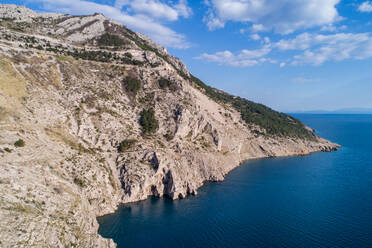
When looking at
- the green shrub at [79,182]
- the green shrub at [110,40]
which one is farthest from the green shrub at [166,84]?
the green shrub at [79,182]

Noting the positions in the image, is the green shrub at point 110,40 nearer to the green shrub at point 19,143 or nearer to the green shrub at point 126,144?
the green shrub at point 126,144

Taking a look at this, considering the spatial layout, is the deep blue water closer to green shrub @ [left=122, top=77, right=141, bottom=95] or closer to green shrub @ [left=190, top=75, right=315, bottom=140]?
green shrub @ [left=122, top=77, right=141, bottom=95]

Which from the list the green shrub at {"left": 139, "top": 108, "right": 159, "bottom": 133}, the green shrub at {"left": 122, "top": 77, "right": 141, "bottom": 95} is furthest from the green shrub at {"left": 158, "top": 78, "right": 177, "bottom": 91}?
the green shrub at {"left": 139, "top": 108, "right": 159, "bottom": 133}

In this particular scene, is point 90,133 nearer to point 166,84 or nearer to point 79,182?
point 79,182


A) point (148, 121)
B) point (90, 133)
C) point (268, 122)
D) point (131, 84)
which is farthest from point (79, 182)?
point (268, 122)

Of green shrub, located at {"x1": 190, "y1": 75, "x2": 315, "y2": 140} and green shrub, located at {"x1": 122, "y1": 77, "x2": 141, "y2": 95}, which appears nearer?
green shrub, located at {"x1": 122, "y1": 77, "x2": 141, "y2": 95}

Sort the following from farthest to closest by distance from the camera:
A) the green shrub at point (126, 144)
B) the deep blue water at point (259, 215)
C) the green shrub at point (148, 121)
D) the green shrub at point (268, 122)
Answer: the green shrub at point (268, 122) < the green shrub at point (148, 121) < the green shrub at point (126, 144) < the deep blue water at point (259, 215)
